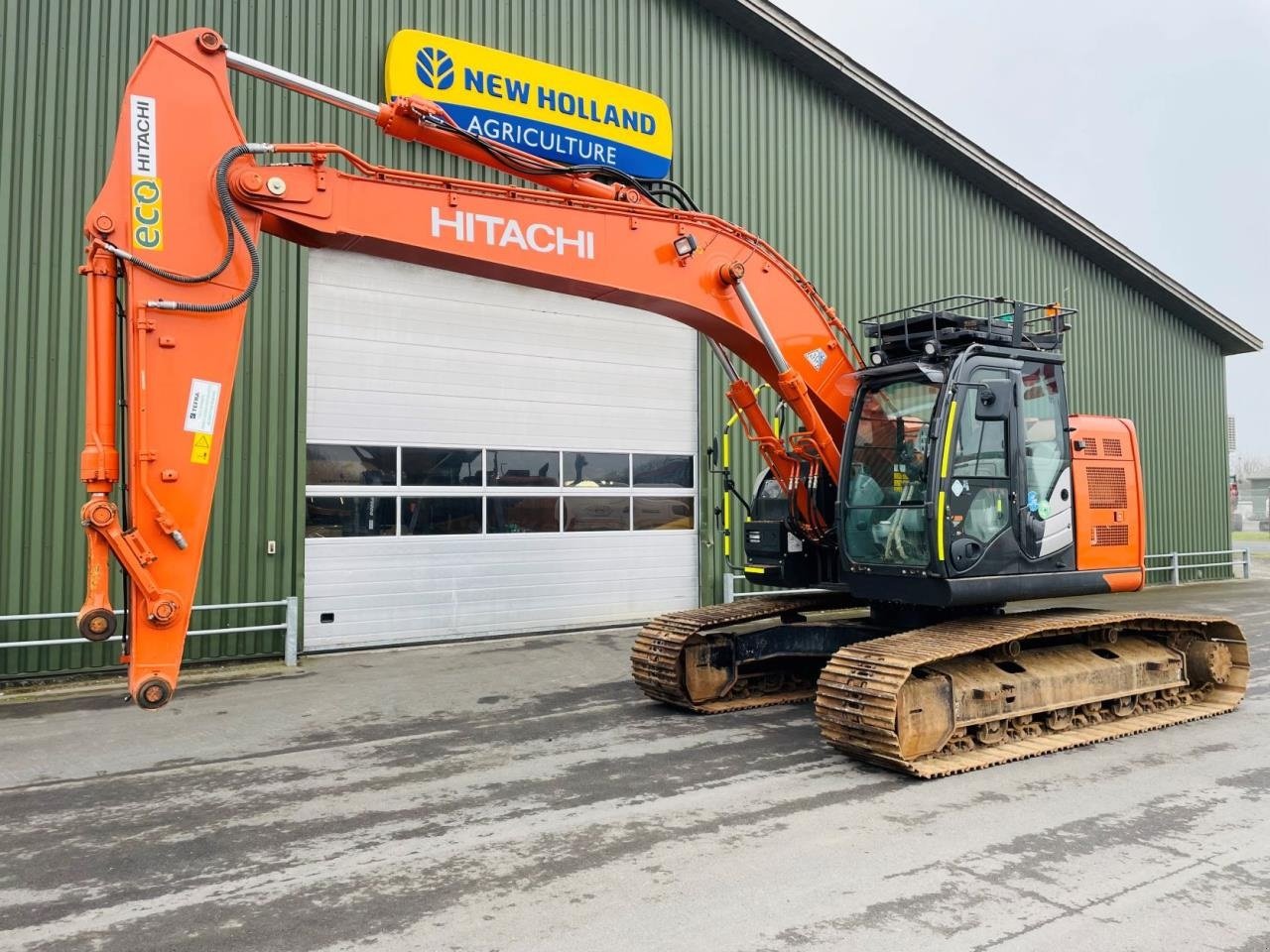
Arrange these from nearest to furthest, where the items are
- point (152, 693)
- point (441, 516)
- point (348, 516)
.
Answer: point (152, 693)
point (348, 516)
point (441, 516)

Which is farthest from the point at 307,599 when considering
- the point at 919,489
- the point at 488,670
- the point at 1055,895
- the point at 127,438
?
the point at 1055,895

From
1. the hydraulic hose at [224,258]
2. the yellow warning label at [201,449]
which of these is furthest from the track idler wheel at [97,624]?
the hydraulic hose at [224,258]

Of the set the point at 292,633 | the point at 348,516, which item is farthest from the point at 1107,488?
the point at 292,633

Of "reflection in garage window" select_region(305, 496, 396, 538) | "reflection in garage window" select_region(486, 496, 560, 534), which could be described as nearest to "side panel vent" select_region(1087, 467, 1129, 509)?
"reflection in garage window" select_region(486, 496, 560, 534)

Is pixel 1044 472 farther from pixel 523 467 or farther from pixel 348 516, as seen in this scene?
pixel 348 516

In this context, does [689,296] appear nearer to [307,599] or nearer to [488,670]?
[488,670]

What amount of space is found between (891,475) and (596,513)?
21.6 ft

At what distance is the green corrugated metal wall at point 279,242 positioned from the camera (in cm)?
956

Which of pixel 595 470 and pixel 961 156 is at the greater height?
pixel 961 156

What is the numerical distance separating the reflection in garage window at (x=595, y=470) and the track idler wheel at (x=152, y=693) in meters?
8.49

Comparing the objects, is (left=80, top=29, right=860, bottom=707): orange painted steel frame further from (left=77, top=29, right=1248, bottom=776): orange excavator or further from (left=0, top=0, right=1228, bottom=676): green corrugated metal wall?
(left=0, top=0, right=1228, bottom=676): green corrugated metal wall

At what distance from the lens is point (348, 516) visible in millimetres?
11320

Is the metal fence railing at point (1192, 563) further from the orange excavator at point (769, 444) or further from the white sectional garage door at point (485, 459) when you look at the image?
the orange excavator at point (769, 444)

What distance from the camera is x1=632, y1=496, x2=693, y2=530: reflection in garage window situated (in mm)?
13539
